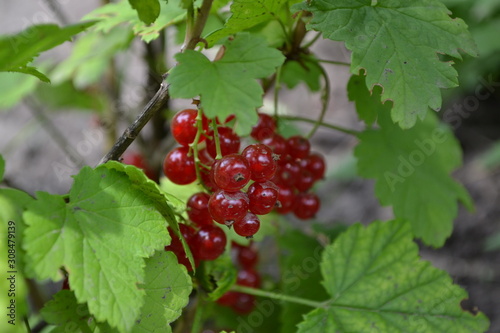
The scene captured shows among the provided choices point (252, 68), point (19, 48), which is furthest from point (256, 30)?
point (19, 48)

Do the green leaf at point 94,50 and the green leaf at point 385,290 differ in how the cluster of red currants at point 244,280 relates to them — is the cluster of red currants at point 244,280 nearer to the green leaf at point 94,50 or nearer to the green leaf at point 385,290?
the green leaf at point 385,290

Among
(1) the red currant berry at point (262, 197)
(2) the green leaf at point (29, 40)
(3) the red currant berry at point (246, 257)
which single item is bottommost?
Result: (3) the red currant berry at point (246, 257)

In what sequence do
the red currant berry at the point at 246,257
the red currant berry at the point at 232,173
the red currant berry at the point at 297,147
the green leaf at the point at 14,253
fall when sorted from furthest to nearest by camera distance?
the red currant berry at the point at 246,257, the red currant berry at the point at 297,147, the red currant berry at the point at 232,173, the green leaf at the point at 14,253

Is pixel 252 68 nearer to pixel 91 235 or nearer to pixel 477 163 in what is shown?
pixel 91 235

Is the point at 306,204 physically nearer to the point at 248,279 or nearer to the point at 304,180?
the point at 304,180

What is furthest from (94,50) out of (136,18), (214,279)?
(214,279)

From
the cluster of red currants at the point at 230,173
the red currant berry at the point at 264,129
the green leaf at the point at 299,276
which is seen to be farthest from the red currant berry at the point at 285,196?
the green leaf at the point at 299,276
